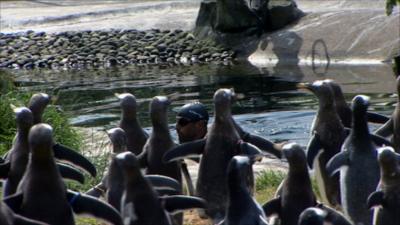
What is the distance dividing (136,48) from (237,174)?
18.5 meters

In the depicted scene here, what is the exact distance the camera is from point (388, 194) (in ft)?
20.1

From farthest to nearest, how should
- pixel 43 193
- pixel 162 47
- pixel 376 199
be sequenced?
1. pixel 162 47
2. pixel 43 193
3. pixel 376 199

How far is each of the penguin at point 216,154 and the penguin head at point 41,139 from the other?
57.5 inches

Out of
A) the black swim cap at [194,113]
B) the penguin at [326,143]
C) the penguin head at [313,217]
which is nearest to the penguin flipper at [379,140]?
the penguin at [326,143]

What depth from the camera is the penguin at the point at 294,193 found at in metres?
6.37

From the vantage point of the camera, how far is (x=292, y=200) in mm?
6395

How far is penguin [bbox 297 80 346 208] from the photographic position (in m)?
7.89

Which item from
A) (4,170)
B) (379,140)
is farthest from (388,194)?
(4,170)

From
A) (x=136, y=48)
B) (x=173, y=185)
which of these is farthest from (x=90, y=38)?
(x=173, y=185)

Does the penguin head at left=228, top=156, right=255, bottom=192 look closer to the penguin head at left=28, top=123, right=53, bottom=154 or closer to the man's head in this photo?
the penguin head at left=28, top=123, right=53, bottom=154

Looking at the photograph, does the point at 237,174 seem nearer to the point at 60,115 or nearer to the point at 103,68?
the point at 60,115

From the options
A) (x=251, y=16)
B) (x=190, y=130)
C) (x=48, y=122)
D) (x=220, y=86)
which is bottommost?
(x=220, y=86)

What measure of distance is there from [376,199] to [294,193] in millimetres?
542

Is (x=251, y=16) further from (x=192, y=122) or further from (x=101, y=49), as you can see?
(x=192, y=122)
